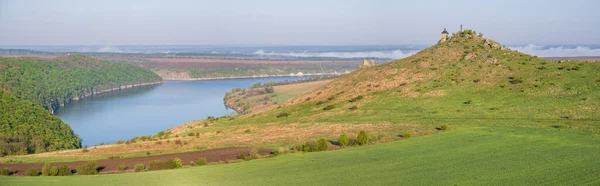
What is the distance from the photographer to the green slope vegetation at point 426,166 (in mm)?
25812

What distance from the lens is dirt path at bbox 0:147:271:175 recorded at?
35.1m

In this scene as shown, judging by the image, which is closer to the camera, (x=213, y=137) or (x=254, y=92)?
(x=213, y=137)

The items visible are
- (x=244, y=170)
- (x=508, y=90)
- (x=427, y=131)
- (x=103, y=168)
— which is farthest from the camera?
(x=508, y=90)

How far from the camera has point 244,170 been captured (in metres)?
31.3

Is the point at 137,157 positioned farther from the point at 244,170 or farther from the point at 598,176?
the point at 598,176

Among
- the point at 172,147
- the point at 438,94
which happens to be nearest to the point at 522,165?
the point at 172,147

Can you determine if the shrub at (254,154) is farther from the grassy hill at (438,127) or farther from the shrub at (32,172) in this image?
the shrub at (32,172)

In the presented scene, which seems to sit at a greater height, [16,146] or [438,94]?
[438,94]

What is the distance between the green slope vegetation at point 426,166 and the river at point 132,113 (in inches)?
2502

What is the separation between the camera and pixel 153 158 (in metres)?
38.6

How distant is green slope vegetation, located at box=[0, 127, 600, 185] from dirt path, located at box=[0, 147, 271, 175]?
3.53 metres

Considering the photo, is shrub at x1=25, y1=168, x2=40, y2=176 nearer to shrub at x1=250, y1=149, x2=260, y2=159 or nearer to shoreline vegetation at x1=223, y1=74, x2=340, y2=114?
shrub at x1=250, y1=149, x2=260, y2=159

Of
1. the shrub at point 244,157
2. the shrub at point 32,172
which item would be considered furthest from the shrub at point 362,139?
the shrub at point 32,172

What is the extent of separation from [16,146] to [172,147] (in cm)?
2833
